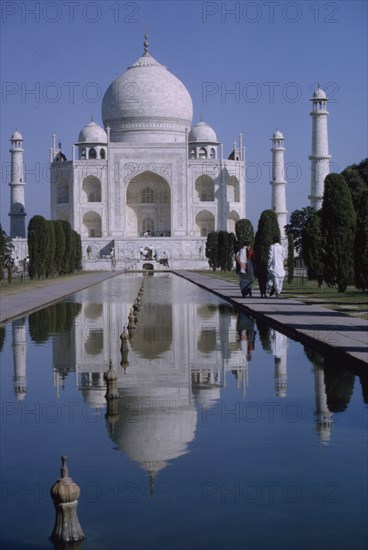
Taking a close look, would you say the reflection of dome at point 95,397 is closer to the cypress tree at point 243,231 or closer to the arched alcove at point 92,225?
the cypress tree at point 243,231

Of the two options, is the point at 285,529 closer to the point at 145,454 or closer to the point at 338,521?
the point at 338,521

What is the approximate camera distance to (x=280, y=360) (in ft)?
25.5

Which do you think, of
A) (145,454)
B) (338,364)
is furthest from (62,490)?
(338,364)

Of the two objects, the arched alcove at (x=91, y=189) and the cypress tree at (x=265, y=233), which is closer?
the cypress tree at (x=265, y=233)

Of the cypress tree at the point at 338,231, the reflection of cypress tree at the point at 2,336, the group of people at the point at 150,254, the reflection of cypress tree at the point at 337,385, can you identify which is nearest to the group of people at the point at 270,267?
the cypress tree at the point at 338,231

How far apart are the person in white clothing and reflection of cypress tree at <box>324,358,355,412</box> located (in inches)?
342

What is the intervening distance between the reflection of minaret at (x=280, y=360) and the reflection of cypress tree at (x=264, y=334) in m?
0.04

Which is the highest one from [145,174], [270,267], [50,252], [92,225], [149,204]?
[145,174]

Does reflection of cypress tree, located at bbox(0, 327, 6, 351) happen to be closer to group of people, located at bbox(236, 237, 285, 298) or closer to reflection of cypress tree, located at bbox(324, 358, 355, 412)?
reflection of cypress tree, located at bbox(324, 358, 355, 412)

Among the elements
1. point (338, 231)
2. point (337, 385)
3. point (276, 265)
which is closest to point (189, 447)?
point (337, 385)

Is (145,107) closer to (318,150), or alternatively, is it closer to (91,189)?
(91,189)

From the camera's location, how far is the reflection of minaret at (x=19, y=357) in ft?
20.8

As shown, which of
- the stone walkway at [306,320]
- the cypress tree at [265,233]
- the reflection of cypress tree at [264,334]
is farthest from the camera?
the cypress tree at [265,233]

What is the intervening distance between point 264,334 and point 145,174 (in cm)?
4449
